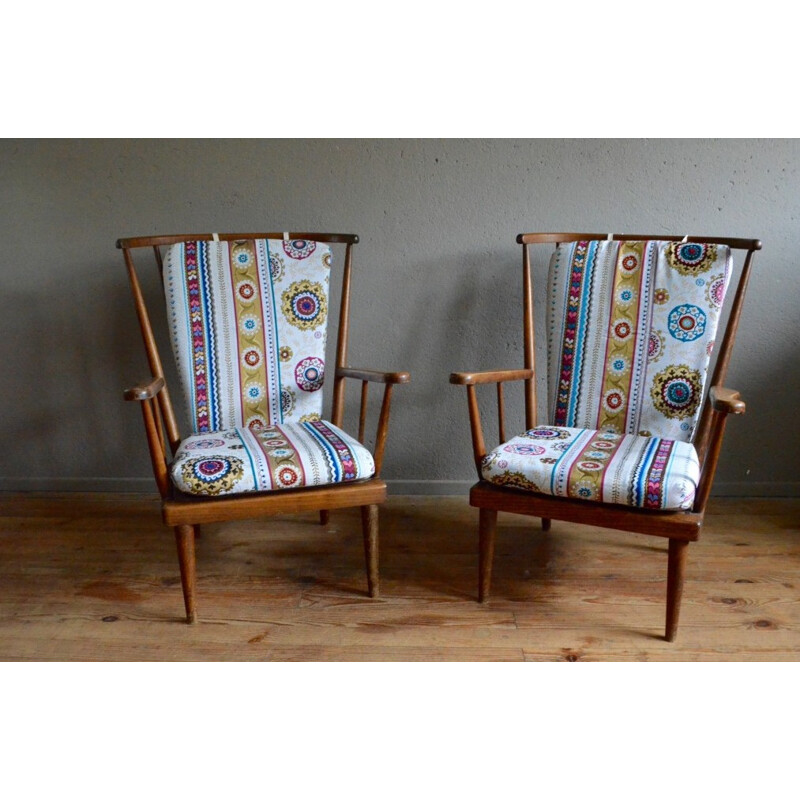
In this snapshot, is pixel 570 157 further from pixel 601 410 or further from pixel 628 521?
pixel 628 521

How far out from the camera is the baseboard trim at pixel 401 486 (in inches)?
115

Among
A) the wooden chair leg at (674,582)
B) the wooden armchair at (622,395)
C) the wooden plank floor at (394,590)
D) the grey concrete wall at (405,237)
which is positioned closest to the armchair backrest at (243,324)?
the grey concrete wall at (405,237)

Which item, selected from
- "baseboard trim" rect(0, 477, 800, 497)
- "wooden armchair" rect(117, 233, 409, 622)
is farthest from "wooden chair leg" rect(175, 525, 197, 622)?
"baseboard trim" rect(0, 477, 800, 497)

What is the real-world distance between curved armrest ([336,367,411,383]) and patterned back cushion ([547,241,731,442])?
527mm

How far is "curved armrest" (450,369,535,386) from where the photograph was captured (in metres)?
2.14

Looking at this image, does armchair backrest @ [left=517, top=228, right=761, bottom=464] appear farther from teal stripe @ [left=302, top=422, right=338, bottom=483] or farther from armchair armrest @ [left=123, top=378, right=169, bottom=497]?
armchair armrest @ [left=123, top=378, right=169, bottom=497]

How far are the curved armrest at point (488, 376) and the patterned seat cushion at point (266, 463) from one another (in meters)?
0.33

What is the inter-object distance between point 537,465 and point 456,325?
36.2 inches

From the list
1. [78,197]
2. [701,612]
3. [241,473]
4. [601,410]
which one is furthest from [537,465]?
[78,197]

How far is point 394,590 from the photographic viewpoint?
2.27 meters

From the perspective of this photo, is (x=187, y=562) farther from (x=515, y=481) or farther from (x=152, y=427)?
(x=515, y=481)

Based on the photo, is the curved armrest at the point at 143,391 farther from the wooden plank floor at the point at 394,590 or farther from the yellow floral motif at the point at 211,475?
the wooden plank floor at the point at 394,590

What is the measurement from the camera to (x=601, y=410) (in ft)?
7.87

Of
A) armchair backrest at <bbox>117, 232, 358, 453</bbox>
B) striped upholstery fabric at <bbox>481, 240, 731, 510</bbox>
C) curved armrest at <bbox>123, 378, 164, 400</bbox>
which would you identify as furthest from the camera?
armchair backrest at <bbox>117, 232, 358, 453</bbox>
